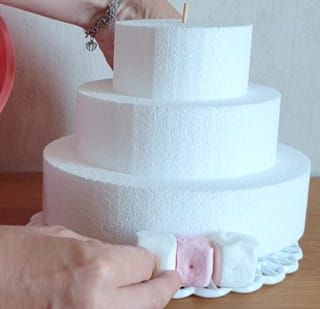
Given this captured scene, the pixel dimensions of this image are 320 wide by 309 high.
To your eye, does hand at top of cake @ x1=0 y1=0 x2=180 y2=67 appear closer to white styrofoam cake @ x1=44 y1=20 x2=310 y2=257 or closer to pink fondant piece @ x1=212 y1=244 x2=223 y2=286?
white styrofoam cake @ x1=44 y1=20 x2=310 y2=257

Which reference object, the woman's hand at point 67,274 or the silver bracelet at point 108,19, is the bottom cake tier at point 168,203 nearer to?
the woman's hand at point 67,274

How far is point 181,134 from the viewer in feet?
2.04

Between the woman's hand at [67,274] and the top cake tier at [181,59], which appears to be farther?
the top cake tier at [181,59]

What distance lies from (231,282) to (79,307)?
0.58 ft

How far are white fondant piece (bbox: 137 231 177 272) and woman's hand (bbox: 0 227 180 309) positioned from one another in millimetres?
41

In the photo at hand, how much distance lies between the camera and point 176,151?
2.05ft

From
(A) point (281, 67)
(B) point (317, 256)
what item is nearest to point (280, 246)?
(B) point (317, 256)

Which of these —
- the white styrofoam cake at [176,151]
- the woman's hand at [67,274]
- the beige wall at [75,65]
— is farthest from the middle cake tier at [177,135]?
the beige wall at [75,65]

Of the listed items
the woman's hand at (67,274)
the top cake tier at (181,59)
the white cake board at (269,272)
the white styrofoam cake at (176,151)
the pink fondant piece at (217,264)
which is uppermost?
the top cake tier at (181,59)

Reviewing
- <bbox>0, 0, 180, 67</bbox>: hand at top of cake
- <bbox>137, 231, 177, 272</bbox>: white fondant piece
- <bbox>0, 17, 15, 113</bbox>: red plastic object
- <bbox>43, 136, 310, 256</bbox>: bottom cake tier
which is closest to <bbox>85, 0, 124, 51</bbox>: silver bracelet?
<bbox>0, 0, 180, 67</bbox>: hand at top of cake

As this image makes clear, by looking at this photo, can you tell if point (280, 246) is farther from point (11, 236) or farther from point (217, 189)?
point (11, 236)

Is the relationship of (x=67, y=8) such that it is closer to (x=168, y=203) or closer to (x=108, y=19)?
(x=108, y=19)

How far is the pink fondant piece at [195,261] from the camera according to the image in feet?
1.95

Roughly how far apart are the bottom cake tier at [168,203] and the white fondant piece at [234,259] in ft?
0.07
